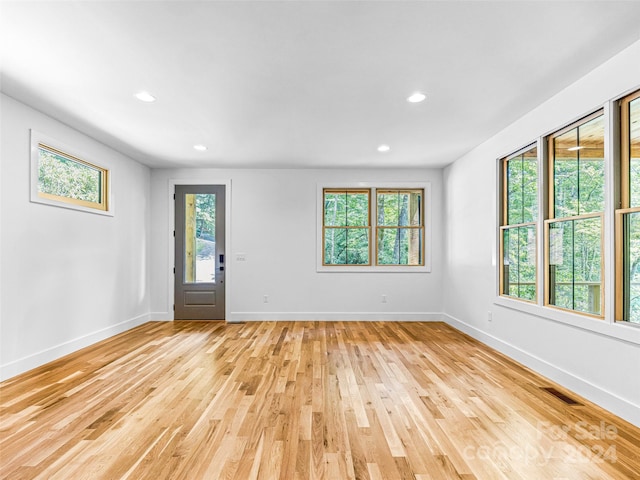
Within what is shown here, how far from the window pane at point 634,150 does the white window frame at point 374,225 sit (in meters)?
3.60

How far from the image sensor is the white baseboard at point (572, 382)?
241 centimetres

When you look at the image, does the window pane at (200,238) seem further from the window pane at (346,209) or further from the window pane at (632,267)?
the window pane at (632,267)

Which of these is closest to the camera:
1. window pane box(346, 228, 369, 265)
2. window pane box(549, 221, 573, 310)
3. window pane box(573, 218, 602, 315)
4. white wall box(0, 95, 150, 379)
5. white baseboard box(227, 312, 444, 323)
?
window pane box(573, 218, 602, 315)

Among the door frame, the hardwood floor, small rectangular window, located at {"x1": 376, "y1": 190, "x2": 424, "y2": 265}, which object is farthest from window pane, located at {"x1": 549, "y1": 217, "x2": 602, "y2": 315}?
the door frame

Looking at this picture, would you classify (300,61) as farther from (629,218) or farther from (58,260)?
(58,260)

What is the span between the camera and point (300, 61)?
2.60 m

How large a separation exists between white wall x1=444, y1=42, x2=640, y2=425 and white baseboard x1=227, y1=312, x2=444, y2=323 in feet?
1.37

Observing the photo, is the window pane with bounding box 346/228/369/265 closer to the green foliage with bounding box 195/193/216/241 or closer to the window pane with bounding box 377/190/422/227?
the window pane with bounding box 377/190/422/227

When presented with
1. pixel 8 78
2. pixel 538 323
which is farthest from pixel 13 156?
pixel 538 323

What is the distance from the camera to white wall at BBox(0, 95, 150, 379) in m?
3.24

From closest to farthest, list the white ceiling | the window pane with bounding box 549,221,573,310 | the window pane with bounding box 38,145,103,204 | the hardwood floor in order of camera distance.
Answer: the hardwood floor, the white ceiling, the window pane with bounding box 549,221,573,310, the window pane with bounding box 38,145,103,204

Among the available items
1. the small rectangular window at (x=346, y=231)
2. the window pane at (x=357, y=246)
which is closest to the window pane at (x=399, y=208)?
the small rectangular window at (x=346, y=231)

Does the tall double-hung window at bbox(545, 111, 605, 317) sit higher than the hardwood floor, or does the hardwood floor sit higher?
the tall double-hung window at bbox(545, 111, 605, 317)

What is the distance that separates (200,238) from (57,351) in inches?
107
